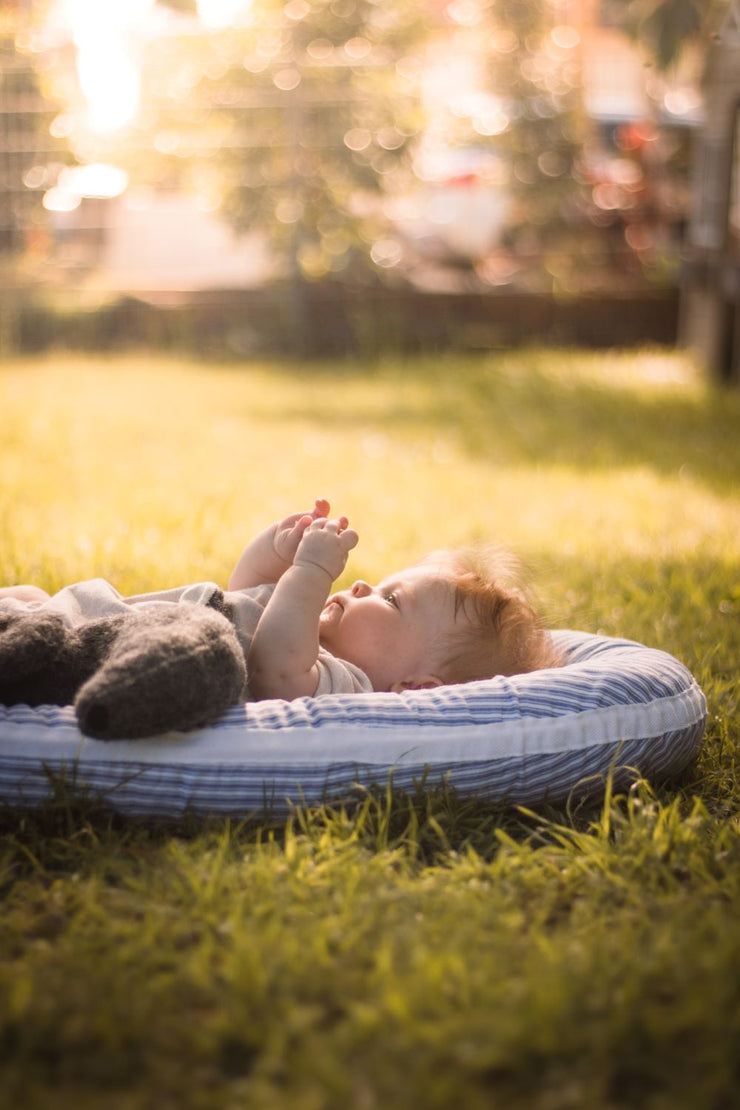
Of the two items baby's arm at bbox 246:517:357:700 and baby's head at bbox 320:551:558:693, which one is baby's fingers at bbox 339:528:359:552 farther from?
baby's head at bbox 320:551:558:693

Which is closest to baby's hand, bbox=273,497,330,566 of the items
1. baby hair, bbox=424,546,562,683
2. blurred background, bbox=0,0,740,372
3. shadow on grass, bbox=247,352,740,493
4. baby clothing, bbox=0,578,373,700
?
baby clothing, bbox=0,578,373,700

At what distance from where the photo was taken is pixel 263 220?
9305 millimetres

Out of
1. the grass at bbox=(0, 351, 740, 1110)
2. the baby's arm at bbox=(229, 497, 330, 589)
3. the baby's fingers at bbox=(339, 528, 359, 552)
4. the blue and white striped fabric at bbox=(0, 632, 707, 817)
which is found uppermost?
the baby's fingers at bbox=(339, 528, 359, 552)

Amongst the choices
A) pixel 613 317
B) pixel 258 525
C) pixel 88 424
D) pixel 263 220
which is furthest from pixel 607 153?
pixel 258 525

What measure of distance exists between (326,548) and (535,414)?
4407mm

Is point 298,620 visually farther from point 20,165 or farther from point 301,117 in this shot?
point 20,165

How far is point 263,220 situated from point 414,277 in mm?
1299

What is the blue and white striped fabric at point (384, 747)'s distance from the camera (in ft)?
6.77

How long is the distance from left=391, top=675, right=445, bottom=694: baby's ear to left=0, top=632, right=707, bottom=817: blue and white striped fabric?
8.6 inches

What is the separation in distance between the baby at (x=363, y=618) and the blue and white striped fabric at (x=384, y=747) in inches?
7.4

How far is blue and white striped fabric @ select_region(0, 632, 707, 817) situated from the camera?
6.77 ft

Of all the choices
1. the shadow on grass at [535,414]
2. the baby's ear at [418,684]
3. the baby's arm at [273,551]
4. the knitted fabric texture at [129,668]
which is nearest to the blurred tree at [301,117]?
the shadow on grass at [535,414]

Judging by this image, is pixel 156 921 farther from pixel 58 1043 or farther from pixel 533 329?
pixel 533 329

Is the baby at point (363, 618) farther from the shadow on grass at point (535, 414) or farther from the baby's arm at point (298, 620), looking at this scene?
the shadow on grass at point (535, 414)
